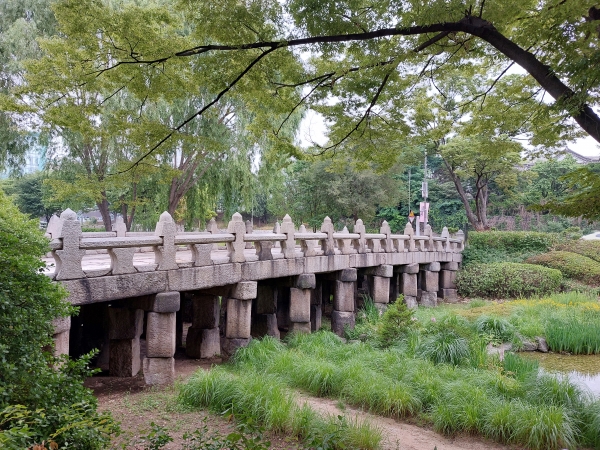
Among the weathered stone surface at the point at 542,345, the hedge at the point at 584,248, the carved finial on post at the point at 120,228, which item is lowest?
the weathered stone surface at the point at 542,345

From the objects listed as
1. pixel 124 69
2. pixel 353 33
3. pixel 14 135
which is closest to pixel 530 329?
pixel 353 33

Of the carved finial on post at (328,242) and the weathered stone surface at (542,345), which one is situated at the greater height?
the carved finial on post at (328,242)

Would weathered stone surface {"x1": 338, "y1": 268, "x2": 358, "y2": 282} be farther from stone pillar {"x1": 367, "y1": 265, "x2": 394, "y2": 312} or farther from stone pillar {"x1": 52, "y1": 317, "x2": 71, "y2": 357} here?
stone pillar {"x1": 52, "y1": 317, "x2": 71, "y2": 357}

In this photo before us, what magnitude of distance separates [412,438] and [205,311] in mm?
5883

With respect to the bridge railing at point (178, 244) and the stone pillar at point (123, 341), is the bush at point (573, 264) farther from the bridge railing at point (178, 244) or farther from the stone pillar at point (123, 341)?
the stone pillar at point (123, 341)

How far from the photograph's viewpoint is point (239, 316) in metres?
10.8

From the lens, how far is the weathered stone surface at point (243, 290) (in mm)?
10703

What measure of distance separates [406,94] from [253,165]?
13.0 m

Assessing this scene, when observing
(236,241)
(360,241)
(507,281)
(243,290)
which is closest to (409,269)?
(360,241)

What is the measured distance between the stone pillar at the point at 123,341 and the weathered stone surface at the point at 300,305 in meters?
4.23

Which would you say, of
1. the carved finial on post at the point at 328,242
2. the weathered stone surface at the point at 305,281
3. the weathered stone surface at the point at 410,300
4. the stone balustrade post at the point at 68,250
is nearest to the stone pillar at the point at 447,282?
the weathered stone surface at the point at 410,300

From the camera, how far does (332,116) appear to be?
356 inches

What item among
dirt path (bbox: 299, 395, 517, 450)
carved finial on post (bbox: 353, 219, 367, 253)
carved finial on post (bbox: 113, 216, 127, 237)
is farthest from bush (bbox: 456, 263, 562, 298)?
carved finial on post (bbox: 113, 216, 127, 237)

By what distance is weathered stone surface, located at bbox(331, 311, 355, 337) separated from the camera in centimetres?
1439
